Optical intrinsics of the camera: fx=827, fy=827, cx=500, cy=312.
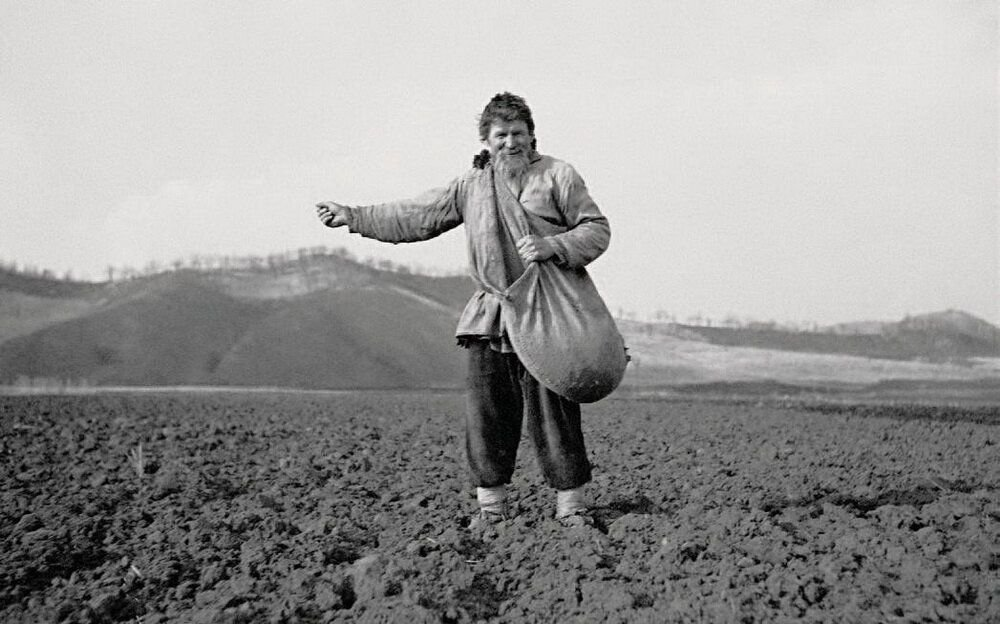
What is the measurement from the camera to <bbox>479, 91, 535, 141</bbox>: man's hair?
351cm

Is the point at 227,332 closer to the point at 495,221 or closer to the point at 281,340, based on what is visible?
the point at 281,340

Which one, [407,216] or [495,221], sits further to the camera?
[407,216]

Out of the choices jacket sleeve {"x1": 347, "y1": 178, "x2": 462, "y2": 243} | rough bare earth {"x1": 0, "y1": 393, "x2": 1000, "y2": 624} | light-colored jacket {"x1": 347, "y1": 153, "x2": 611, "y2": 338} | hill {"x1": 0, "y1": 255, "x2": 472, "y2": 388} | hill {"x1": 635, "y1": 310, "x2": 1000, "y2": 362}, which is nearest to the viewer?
rough bare earth {"x1": 0, "y1": 393, "x2": 1000, "y2": 624}

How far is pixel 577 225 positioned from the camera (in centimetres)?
351

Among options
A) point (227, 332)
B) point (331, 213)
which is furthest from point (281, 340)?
point (331, 213)

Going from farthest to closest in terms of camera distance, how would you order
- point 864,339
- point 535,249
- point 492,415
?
point 864,339, point 492,415, point 535,249

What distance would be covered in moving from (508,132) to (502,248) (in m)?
0.50

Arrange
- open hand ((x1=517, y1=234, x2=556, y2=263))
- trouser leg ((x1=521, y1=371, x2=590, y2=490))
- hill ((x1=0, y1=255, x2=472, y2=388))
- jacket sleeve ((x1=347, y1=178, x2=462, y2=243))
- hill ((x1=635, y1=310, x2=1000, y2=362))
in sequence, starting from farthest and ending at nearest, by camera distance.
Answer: hill ((x1=635, y1=310, x2=1000, y2=362))
hill ((x1=0, y1=255, x2=472, y2=388))
jacket sleeve ((x1=347, y1=178, x2=462, y2=243))
trouser leg ((x1=521, y1=371, x2=590, y2=490))
open hand ((x1=517, y1=234, x2=556, y2=263))

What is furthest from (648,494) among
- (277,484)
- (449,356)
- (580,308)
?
(449,356)

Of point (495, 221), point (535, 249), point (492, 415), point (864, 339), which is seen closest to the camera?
point (535, 249)

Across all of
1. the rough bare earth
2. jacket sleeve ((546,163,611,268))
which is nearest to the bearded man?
jacket sleeve ((546,163,611,268))

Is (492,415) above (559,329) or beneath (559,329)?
beneath

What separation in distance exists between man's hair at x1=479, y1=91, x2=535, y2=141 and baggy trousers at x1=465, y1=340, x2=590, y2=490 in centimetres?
95

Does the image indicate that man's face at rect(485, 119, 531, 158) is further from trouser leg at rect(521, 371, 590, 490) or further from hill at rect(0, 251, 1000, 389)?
hill at rect(0, 251, 1000, 389)
